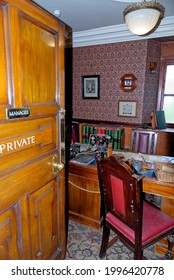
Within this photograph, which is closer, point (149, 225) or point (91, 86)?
point (149, 225)

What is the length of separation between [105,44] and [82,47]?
49 cm

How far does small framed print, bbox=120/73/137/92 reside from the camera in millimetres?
3434

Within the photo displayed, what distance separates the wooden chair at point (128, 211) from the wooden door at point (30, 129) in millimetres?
392

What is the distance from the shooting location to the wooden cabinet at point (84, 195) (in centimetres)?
213

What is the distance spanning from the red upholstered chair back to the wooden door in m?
0.37

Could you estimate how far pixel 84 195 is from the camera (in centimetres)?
223

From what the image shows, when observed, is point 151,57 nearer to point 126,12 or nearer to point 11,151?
point 126,12

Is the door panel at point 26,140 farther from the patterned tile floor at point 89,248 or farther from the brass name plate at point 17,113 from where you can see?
the patterned tile floor at point 89,248

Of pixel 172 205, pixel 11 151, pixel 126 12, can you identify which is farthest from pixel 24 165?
pixel 126 12

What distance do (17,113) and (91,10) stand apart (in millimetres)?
2354

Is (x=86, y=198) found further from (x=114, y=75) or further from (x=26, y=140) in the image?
(x=114, y=75)

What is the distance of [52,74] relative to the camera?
4.26 feet

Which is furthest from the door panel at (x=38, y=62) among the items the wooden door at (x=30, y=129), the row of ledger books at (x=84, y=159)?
the row of ledger books at (x=84, y=159)

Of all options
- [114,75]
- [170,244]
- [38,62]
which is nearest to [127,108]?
[114,75]
